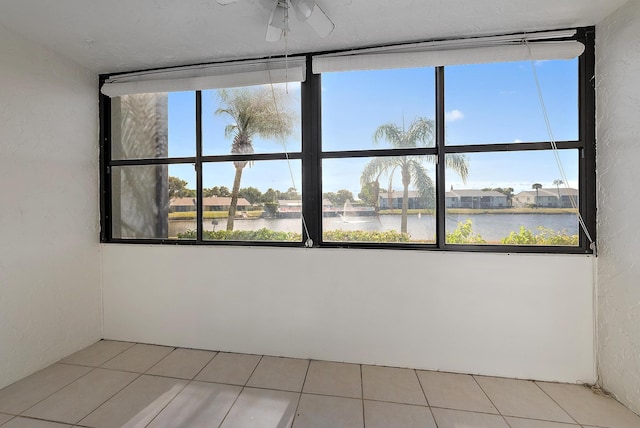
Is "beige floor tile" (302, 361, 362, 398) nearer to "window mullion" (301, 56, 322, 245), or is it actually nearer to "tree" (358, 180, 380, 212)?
"window mullion" (301, 56, 322, 245)

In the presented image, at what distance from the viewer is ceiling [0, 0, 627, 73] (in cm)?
167

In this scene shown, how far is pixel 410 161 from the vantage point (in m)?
2.15

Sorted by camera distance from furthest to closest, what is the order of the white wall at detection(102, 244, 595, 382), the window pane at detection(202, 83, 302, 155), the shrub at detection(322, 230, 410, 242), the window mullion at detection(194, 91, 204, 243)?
the window mullion at detection(194, 91, 204, 243)
the window pane at detection(202, 83, 302, 155)
the shrub at detection(322, 230, 410, 242)
the white wall at detection(102, 244, 595, 382)

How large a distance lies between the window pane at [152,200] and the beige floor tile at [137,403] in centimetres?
115

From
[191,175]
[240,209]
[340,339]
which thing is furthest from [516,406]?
[191,175]

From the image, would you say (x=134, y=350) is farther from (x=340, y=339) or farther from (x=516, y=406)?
(x=516, y=406)

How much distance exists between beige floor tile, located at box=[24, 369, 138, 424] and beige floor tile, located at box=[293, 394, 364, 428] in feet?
4.20

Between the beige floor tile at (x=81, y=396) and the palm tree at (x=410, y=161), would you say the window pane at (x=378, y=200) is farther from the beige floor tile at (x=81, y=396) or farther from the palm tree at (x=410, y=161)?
the beige floor tile at (x=81, y=396)

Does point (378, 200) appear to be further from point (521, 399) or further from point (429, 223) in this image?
point (521, 399)

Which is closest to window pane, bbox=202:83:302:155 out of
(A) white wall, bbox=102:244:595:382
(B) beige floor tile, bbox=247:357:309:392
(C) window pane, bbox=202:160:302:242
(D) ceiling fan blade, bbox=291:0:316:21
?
(C) window pane, bbox=202:160:302:242

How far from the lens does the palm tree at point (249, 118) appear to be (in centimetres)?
232

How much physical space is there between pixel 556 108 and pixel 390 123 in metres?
1.17

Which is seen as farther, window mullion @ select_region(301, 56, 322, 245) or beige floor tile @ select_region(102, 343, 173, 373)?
window mullion @ select_region(301, 56, 322, 245)

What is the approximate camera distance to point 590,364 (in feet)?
6.15
